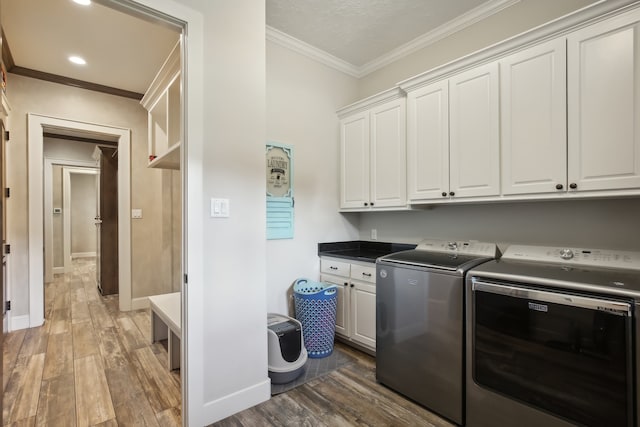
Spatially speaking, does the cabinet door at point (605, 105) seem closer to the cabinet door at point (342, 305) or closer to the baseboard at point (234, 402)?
the cabinet door at point (342, 305)

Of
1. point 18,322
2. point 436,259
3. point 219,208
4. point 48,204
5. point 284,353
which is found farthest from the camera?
point 48,204

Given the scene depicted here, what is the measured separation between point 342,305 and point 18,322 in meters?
3.45

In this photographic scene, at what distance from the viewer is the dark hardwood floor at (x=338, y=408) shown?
184cm

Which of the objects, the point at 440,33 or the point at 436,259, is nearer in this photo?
the point at 436,259

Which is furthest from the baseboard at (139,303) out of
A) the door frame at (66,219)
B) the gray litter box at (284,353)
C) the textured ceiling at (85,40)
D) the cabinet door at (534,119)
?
the cabinet door at (534,119)

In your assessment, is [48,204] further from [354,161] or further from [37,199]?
[354,161]

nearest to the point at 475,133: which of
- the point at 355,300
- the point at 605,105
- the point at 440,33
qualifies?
the point at 605,105

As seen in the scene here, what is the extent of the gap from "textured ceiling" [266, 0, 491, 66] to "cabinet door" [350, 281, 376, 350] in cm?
222

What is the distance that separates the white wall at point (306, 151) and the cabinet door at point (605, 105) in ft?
6.54

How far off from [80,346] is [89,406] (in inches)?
46.0

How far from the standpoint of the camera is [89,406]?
1.99m

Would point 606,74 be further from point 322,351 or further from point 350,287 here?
point 322,351

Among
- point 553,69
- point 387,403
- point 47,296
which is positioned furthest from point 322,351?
point 47,296

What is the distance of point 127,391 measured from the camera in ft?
7.07
